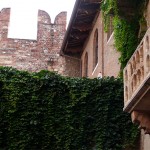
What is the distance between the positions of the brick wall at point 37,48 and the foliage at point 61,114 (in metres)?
10.7

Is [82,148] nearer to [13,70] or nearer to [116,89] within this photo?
[116,89]

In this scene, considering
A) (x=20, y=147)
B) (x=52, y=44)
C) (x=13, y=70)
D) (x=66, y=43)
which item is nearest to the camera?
(x=20, y=147)

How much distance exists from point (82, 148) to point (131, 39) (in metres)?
3.07

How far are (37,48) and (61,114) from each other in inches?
479

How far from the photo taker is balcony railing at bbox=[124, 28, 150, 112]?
8508 millimetres

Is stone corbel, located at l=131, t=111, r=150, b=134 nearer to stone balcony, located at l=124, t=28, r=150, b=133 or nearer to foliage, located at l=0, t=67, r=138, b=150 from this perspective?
stone balcony, located at l=124, t=28, r=150, b=133

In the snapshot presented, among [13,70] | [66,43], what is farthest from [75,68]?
[13,70]

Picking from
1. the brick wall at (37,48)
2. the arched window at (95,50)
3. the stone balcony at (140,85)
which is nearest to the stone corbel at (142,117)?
the stone balcony at (140,85)

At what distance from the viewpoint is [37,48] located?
25047mm

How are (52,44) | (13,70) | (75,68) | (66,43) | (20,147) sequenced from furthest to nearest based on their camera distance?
→ (52,44) → (75,68) → (66,43) → (13,70) → (20,147)

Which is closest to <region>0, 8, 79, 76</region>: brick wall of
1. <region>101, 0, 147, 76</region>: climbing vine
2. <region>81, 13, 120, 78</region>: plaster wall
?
<region>81, 13, 120, 78</region>: plaster wall

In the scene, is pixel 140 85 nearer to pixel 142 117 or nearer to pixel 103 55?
pixel 142 117

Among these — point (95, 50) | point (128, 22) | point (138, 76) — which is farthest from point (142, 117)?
point (95, 50)

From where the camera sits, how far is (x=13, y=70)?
13766mm
